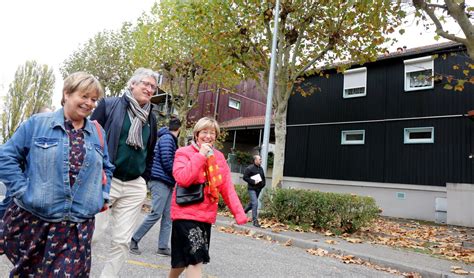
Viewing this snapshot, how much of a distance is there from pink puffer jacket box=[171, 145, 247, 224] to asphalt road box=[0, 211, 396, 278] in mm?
1649

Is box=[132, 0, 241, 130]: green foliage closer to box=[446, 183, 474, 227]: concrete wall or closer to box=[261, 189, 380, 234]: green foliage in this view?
box=[261, 189, 380, 234]: green foliage

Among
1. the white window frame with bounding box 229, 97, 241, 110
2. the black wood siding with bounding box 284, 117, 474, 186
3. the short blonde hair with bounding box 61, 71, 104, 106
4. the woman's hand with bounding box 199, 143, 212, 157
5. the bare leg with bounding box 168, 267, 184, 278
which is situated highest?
the white window frame with bounding box 229, 97, 241, 110

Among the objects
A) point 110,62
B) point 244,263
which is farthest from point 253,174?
point 110,62

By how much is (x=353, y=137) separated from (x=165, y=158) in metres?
15.4

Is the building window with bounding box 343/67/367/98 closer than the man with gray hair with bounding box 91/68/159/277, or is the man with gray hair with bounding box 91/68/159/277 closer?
the man with gray hair with bounding box 91/68/159/277

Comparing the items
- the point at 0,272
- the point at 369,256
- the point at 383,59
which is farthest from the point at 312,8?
the point at 0,272

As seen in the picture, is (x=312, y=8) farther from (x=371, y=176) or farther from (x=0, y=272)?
(x=0, y=272)

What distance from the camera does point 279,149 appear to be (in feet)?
40.2

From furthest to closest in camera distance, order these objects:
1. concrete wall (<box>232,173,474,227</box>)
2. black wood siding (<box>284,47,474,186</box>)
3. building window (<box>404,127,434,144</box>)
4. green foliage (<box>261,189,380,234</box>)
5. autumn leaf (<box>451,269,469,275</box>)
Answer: building window (<box>404,127,434,144</box>) < black wood siding (<box>284,47,474,186</box>) < concrete wall (<box>232,173,474,227</box>) < green foliage (<box>261,189,380,234</box>) < autumn leaf (<box>451,269,469,275</box>)

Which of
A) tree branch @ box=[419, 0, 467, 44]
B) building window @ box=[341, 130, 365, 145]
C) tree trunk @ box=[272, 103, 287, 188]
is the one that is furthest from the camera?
building window @ box=[341, 130, 365, 145]

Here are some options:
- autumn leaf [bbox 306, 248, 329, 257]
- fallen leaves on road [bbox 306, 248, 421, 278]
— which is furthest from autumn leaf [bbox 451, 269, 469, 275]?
autumn leaf [bbox 306, 248, 329, 257]

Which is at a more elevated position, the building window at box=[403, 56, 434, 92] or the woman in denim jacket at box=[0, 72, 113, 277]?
the building window at box=[403, 56, 434, 92]

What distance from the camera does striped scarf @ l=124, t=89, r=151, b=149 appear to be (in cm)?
338

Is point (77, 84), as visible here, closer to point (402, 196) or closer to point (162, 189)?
point (162, 189)
